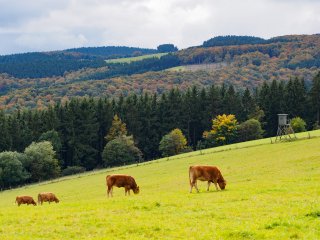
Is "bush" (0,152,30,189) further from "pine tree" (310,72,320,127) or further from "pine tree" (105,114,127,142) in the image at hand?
"pine tree" (310,72,320,127)

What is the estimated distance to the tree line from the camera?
107438 millimetres

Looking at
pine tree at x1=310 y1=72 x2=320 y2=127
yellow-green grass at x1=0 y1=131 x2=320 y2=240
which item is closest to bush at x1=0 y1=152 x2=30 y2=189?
yellow-green grass at x1=0 y1=131 x2=320 y2=240

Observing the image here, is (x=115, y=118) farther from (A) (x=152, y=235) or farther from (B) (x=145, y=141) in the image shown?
(A) (x=152, y=235)

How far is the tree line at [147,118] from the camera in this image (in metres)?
107

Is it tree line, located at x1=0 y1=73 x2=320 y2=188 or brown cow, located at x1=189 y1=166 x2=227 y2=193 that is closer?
brown cow, located at x1=189 y1=166 x2=227 y2=193

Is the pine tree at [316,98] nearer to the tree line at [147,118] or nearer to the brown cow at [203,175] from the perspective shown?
the tree line at [147,118]

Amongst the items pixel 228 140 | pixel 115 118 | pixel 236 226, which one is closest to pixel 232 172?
pixel 236 226

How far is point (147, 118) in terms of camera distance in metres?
118

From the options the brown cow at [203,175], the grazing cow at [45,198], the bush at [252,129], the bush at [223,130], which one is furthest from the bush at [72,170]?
the brown cow at [203,175]

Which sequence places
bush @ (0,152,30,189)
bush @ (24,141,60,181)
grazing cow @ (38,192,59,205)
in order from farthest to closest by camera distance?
bush @ (24,141,60,181), bush @ (0,152,30,189), grazing cow @ (38,192,59,205)

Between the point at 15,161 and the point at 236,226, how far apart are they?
7657 cm

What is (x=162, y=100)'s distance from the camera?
12031 cm

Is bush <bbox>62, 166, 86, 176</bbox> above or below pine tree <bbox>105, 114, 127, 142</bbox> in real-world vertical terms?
below

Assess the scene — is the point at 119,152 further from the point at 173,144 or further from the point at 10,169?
the point at 10,169
